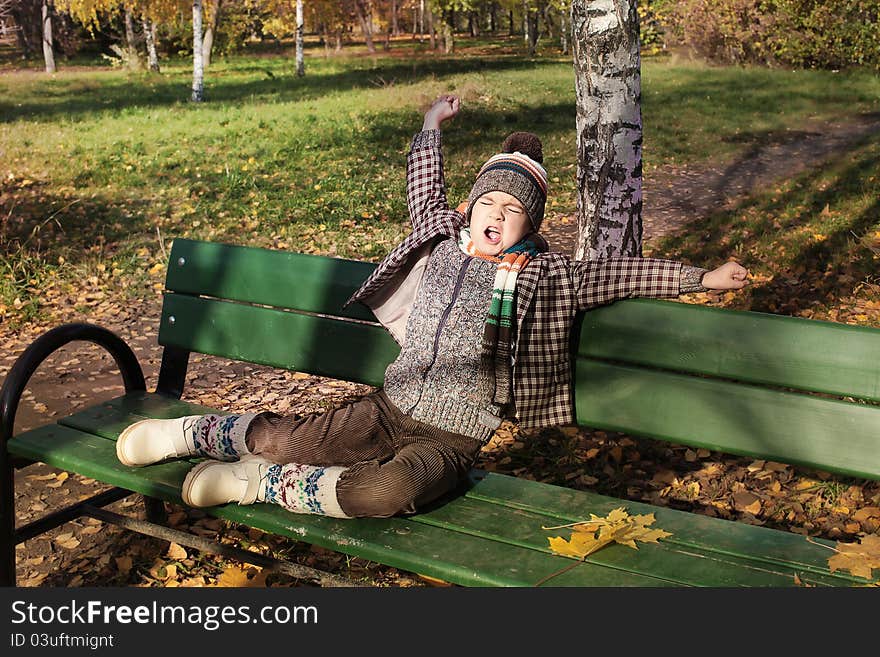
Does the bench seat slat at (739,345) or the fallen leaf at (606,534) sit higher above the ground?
the bench seat slat at (739,345)

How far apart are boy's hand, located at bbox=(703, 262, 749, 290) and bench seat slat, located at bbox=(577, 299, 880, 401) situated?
123 mm

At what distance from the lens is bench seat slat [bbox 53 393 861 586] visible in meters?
2.36

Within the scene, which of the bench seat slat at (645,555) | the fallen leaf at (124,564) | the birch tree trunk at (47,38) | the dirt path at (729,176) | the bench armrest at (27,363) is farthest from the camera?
the birch tree trunk at (47,38)

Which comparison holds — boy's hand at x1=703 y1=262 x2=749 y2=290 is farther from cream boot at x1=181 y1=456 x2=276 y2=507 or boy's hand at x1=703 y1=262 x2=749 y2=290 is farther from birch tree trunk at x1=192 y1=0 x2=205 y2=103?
birch tree trunk at x1=192 y1=0 x2=205 y2=103

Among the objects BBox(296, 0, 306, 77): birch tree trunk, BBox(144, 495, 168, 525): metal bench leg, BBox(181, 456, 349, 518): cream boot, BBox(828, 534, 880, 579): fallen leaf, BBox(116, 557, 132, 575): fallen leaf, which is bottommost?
BBox(116, 557, 132, 575): fallen leaf

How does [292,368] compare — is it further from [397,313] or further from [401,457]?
[401,457]

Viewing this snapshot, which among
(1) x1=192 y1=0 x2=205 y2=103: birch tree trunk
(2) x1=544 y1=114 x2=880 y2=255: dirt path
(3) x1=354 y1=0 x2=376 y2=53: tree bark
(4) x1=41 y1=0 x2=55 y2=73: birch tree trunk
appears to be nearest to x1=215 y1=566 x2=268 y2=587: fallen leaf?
(2) x1=544 y1=114 x2=880 y2=255: dirt path

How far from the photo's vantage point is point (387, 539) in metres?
2.56

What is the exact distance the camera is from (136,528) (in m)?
3.28

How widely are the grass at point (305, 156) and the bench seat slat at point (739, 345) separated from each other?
12.4 feet

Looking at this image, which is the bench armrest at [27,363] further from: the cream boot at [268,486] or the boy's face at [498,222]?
the boy's face at [498,222]

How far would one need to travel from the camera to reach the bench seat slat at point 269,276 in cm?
336

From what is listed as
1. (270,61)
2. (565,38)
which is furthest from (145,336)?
(565,38)

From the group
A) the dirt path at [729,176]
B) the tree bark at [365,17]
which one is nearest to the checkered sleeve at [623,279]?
the dirt path at [729,176]
